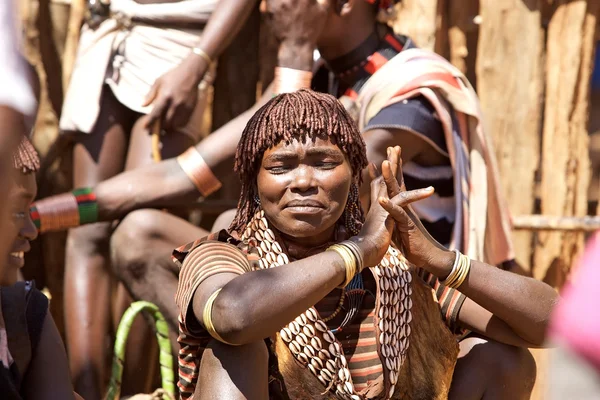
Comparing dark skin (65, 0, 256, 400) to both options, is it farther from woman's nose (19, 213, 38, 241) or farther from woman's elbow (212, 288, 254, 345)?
woman's elbow (212, 288, 254, 345)

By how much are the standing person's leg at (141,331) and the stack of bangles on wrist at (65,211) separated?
1.69ft

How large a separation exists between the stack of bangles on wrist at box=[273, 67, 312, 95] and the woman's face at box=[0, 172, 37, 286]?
1.34m

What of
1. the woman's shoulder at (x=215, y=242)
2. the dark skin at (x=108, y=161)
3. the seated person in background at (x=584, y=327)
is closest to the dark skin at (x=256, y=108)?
the dark skin at (x=108, y=161)

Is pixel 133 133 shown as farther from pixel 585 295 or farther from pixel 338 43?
pixel 585 295

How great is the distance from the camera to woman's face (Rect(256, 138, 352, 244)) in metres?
2.89

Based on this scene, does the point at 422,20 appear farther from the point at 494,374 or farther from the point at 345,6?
the point at 494,374

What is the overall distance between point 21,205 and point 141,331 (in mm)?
1739

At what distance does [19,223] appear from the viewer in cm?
294

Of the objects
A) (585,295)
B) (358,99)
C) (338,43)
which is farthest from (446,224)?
(585,295)

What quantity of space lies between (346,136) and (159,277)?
4.77ft

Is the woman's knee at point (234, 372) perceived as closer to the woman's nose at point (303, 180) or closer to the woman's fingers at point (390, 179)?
the woman's nose at point (303, 180)

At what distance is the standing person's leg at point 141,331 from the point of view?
4578 millimetres

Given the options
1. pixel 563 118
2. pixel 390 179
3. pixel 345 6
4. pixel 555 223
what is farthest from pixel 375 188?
pixel 563 118

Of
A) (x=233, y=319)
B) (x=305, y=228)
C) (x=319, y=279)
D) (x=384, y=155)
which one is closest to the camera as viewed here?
(x=233, y=319)
